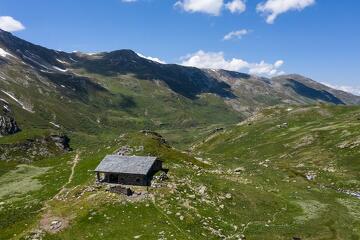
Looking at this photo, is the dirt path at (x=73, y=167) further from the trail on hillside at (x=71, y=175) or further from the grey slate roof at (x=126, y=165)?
the grey slate roof at (x=126, y=165)

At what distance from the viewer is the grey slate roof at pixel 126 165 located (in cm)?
9119

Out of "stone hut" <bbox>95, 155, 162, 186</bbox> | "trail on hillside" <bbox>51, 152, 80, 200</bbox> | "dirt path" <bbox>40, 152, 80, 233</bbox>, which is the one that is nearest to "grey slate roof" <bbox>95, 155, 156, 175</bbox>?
"stone hut" <bbox>95, 155, 162, 186</bbox>

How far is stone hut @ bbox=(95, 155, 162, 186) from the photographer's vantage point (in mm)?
90438

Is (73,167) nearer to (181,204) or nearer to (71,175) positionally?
(71,175)

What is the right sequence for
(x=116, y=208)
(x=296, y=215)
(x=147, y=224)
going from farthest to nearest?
(x=296, y=215), (x=116, y=208), (x=147, y=224)

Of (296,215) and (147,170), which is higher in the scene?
(147,170)

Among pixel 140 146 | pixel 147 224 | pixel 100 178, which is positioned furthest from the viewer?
pixel 140 146

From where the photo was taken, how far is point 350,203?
9831 centimetres

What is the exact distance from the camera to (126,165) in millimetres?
93938

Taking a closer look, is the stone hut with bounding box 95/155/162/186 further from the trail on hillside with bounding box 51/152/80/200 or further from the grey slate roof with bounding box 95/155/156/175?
the trail on hillside with bounding box 51/152/80/200

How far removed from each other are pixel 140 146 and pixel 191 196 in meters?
41.6

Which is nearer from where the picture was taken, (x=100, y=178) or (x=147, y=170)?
(x=147, y=170)

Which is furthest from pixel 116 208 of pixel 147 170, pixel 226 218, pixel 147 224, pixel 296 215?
pixel 296 215

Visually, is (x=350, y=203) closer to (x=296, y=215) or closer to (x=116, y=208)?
(x=296, y=215)
